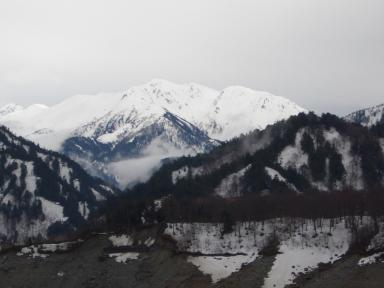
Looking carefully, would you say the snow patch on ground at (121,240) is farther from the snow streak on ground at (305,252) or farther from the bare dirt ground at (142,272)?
the snow streak on ground at (305,252)

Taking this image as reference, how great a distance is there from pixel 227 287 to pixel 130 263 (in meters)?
31.6

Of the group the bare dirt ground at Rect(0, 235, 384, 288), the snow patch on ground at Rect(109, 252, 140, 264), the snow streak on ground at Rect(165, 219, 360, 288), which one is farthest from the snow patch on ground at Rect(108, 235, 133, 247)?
the snow streak on ground at Rect(165, 219, 360, 288)

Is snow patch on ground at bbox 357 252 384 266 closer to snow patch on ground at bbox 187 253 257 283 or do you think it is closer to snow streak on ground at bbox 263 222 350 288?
snow streak on ground at bbox 263 222 350 288

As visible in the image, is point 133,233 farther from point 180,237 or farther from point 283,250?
point 283,250

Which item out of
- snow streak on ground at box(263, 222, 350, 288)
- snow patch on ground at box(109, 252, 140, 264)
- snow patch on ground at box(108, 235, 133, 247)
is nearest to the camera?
snow streak on ground at box(263, 222, 350, 288)

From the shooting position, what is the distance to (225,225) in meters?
176

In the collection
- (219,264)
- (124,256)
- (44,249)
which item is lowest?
(219,264)

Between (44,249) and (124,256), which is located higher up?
(44,249)

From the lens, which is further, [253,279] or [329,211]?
[329,211]

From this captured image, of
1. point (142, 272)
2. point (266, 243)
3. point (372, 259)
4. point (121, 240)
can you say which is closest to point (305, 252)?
point (266, 243)

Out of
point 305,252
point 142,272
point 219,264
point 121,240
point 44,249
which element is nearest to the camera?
point 142,272

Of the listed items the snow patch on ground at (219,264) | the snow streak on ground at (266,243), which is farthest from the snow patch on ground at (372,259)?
the snow patch on ground at (219,264)

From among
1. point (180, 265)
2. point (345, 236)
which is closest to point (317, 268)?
point (345, 236)

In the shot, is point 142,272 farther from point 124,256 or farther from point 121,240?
point 121,240
